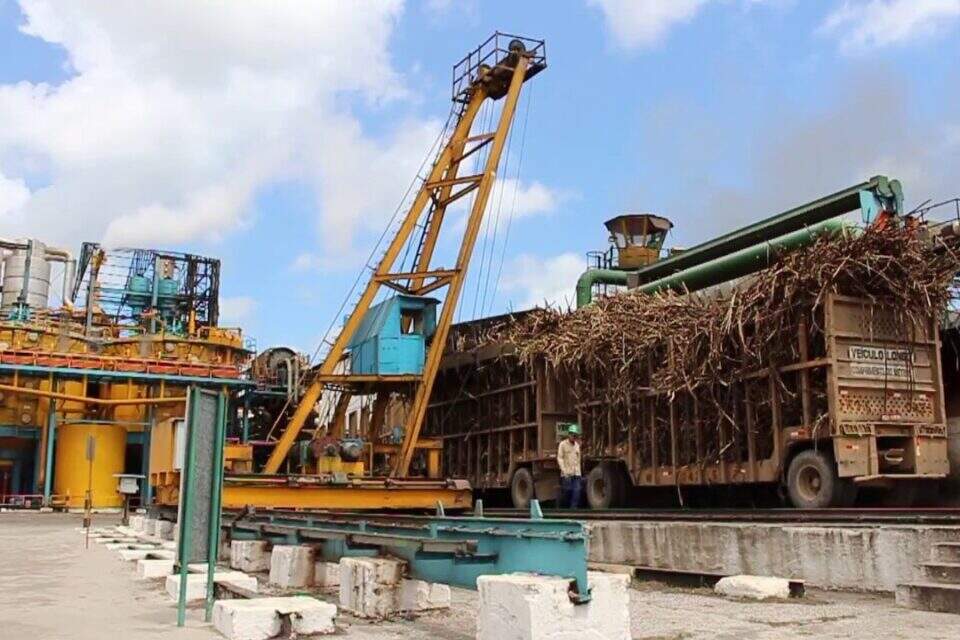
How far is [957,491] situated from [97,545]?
43.9 ft

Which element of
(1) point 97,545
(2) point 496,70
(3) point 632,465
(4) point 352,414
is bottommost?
(1) point 97,545

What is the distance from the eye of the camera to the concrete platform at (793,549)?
7707 millimetres

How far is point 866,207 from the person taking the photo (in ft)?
44.8

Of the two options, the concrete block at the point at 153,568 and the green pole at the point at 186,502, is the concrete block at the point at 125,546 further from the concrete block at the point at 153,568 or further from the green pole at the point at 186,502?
the green pole at the point at 186,502

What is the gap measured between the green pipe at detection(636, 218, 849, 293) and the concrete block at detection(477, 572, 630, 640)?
882 centimetres

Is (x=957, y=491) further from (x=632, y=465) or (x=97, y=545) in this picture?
(x=97, y=545)

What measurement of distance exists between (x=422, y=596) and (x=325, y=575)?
1.86m

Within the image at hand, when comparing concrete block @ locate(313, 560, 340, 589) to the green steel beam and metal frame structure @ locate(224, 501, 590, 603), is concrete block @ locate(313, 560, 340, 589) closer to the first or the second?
metal frame structure @ locate(224, 501, 590, 603)

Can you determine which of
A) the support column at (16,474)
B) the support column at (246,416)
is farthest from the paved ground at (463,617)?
the support column at (16,474)

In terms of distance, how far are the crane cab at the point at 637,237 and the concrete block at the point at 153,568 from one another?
19172mm

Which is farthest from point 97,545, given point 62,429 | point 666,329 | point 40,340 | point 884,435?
point 40,340

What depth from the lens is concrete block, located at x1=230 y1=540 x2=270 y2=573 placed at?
1036 cm

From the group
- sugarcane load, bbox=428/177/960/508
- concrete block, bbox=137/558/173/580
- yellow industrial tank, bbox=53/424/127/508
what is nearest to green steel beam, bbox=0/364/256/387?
yellow industrial tank, bbox=53/424/127/508

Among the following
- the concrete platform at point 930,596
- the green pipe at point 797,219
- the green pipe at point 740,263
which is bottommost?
the concrete platform at point 930,596
